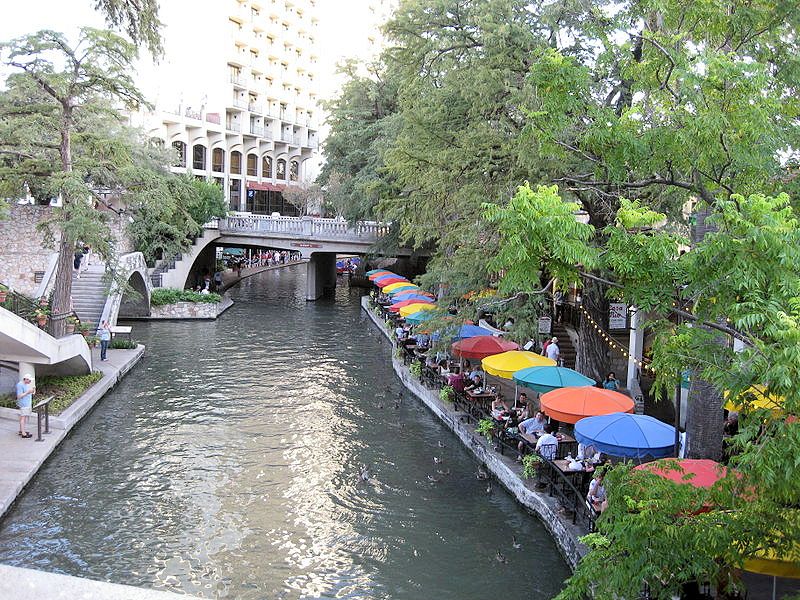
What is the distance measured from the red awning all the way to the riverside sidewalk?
53.9m

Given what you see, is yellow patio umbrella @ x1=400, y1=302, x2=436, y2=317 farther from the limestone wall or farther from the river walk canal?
the limestone wall

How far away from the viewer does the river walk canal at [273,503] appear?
12555 mm

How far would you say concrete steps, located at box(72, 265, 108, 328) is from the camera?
30.9 metres

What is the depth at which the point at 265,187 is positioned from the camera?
78.2 m

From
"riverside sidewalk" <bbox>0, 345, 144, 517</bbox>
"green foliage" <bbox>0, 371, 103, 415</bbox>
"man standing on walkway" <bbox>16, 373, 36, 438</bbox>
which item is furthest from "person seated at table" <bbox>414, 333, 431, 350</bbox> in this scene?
"man standing on walkway" <bbox>16, 373, 36, 438</bbox>

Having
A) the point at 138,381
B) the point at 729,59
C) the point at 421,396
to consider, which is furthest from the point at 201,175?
the point at 729,59

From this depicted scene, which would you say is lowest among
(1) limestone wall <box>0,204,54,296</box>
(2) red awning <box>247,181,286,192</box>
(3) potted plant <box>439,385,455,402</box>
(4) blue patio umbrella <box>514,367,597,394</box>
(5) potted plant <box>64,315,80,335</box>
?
(3) potted plant <box>439,385,455,402</box>

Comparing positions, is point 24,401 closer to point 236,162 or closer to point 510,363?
point 510,363

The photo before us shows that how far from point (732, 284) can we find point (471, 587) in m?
7.50

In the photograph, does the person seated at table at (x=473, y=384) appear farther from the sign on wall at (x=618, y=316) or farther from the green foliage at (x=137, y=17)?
the green foliage at (x=137, y=17)

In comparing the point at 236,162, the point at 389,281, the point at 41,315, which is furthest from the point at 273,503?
the point at 236,162

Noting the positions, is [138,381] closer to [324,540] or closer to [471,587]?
[324,540]

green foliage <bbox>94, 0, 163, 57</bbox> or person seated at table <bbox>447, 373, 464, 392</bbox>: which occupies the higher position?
green foliage <bbox>94, 0, 163, 57</bbox>

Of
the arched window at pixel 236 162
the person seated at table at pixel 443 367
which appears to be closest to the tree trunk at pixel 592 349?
the person seated at table at pixel 443 367
